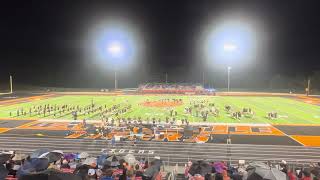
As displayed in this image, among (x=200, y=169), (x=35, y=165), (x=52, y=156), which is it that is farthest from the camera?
(x=52, y=156)

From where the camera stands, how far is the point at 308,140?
24.6 metres

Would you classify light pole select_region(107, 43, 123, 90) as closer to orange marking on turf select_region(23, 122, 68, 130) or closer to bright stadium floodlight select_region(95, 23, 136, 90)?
bright stadium floodlight select_region(95, 23, 136, 90)

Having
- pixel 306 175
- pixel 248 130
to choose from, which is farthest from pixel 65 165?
pixel 248 130

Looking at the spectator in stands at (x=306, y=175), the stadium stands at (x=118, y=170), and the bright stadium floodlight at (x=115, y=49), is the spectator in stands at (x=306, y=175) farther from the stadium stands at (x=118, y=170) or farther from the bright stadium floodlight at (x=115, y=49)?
the bright stadium floodlight at (x=115, y=49)

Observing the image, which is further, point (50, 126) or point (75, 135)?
point (50, 126)

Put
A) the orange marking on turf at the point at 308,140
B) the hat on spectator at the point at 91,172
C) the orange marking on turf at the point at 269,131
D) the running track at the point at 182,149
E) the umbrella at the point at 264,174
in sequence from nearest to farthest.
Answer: the umbrella at the point at 264,174
the hat on spectator at the point at 91,172
the running track at the point at 182,149
the orange marking on turf at the point at 308,140
the orange marking on turf at the point at 269,131

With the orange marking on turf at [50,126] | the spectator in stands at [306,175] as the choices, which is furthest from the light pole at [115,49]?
the spectator in stands at [306,175]

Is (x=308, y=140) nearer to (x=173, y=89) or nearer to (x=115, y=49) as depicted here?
(x=173, y=89)

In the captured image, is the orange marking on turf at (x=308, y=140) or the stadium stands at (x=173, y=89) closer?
the orange marking on turf at (x=308, y=140)

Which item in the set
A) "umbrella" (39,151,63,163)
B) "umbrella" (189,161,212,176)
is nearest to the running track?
"umbrella" (189,161,212,176)

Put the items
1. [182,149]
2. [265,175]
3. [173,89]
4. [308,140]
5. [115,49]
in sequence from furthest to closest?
[115,49], [173,89], [308,140], [182,149], [265,175]

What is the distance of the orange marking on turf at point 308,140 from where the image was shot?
23.7 metres

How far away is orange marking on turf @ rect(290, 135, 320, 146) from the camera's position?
2367 centimetres

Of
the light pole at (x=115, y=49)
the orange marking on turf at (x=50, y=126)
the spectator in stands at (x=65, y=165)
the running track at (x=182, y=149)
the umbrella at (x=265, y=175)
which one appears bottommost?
the running track at (x=182, y=149)
